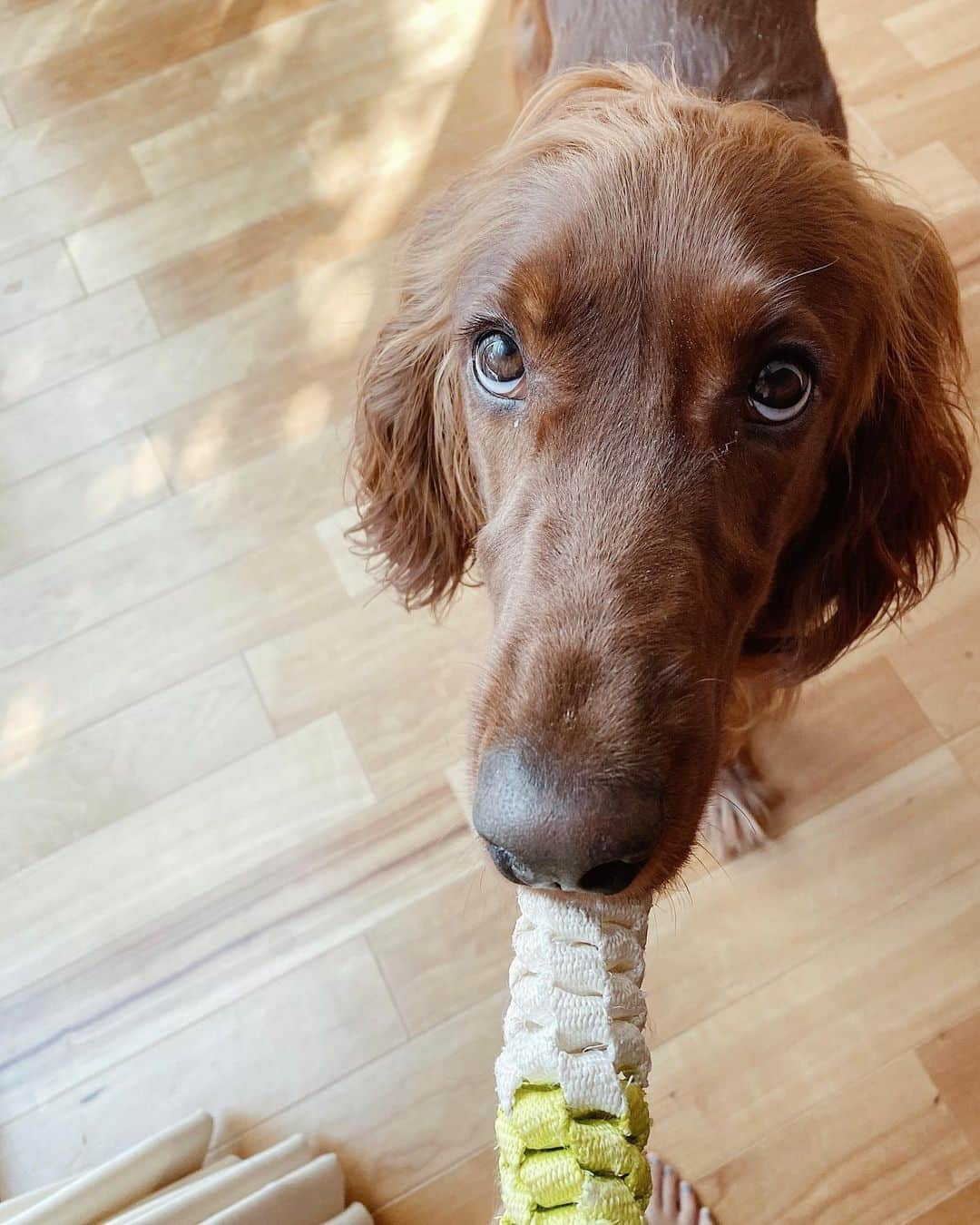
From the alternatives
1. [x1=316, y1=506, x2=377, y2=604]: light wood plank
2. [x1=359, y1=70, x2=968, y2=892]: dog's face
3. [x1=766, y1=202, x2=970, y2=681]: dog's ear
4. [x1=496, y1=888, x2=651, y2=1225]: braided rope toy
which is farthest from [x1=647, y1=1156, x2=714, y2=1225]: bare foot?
[x1=316, y1=506, x2=377, y2=604]: light wood plank

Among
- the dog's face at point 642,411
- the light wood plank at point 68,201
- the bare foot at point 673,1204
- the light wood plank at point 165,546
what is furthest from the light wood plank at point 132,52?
the bare foot at point 673,1204

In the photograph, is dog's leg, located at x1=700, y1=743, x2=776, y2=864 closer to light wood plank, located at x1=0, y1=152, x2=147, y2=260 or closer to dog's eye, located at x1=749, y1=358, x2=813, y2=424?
dog's eye, located at x1=749, y1=358, x2=813, y2=424

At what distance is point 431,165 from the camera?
119 inches

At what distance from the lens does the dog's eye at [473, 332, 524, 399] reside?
4.42ft

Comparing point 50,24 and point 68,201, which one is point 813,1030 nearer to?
point 68,201

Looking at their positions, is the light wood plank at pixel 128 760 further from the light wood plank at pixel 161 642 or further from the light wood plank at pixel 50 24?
the light wood plank at pixel 50 24

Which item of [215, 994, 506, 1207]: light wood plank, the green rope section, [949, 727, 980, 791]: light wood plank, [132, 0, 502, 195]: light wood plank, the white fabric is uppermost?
[132, 0, 502, 195]: light wood plank

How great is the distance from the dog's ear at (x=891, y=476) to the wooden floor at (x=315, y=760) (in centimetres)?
65

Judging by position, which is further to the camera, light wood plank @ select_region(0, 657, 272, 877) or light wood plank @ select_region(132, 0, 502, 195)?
light wood plank @ select_region(132, 0, 502, 195)

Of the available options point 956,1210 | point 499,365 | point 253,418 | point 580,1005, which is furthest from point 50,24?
point 956,1210

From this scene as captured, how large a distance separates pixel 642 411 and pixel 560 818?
1.65ft

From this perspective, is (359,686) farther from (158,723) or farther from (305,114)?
(305,114)

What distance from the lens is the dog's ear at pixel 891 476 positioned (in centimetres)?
156

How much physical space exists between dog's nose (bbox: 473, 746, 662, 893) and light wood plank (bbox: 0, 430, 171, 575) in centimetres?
188
